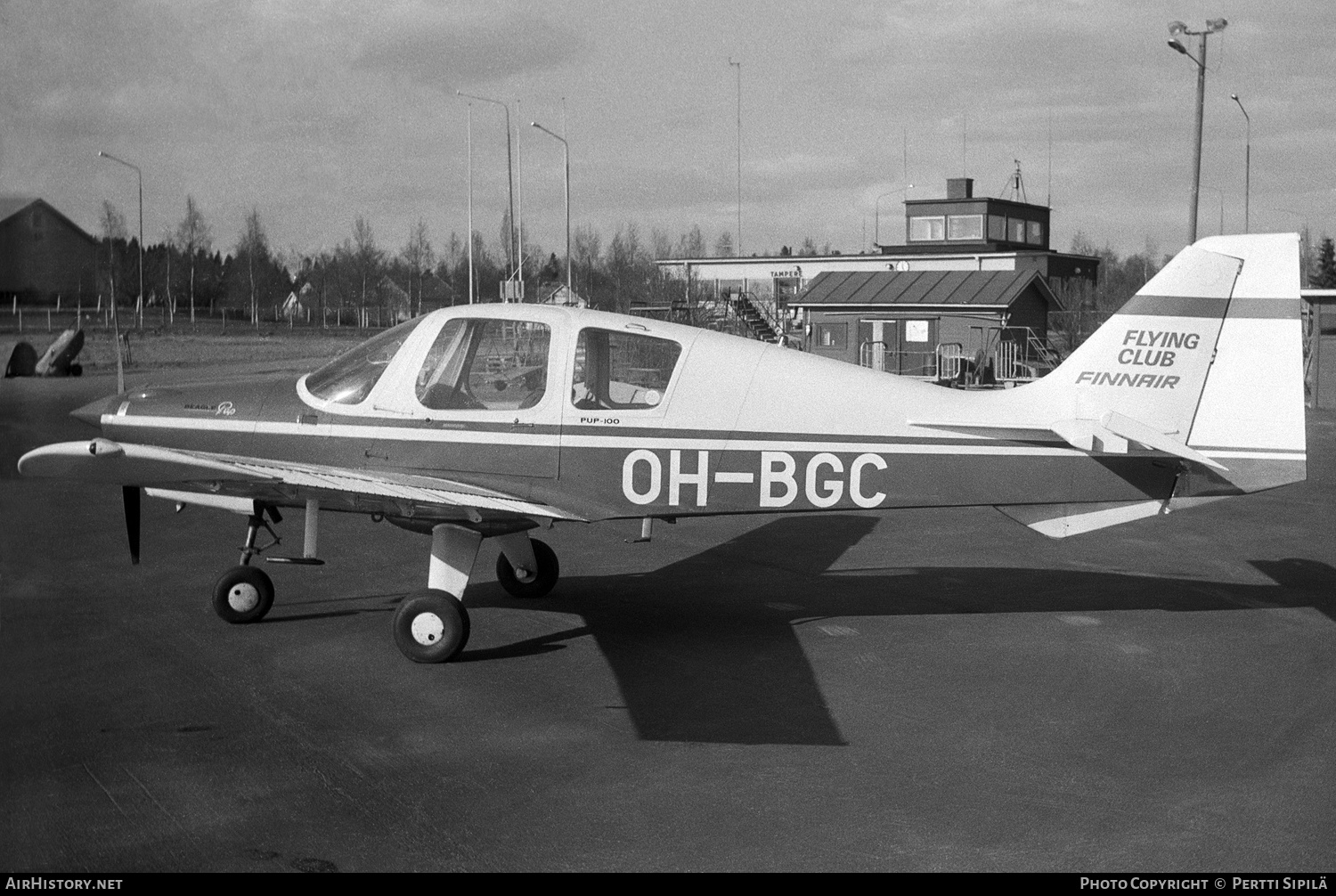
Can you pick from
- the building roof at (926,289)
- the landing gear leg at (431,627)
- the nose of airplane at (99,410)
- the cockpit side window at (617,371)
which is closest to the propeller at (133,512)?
the nose of airplane at (99,410)

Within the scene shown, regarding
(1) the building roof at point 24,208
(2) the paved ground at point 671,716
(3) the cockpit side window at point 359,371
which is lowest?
(2) the paved ground at point 671,716

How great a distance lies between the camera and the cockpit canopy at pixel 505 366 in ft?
27.0

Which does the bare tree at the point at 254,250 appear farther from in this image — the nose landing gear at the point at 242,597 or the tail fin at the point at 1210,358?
the tail fin at the point at 1210,358

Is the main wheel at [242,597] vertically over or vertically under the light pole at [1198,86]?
under

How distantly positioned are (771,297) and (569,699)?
185 feet

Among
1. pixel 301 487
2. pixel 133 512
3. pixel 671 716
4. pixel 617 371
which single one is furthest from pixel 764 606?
pixel 133 512

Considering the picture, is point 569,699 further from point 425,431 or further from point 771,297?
point 771,297

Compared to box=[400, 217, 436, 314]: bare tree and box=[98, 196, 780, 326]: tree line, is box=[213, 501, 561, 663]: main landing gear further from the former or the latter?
box=[400, 217, 436, 314]: bare tree

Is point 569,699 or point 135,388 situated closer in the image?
point 569,699

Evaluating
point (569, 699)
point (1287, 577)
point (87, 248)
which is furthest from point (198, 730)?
point (1287, 577)

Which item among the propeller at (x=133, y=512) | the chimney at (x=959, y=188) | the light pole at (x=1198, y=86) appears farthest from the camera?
the chimney at (x=959, y=188)

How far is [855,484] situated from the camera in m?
8.18

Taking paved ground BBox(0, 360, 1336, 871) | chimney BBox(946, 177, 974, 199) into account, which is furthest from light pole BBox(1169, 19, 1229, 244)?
chimney BBox(946, 177, 974, 199)

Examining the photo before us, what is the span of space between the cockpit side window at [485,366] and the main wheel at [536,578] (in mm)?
1682
